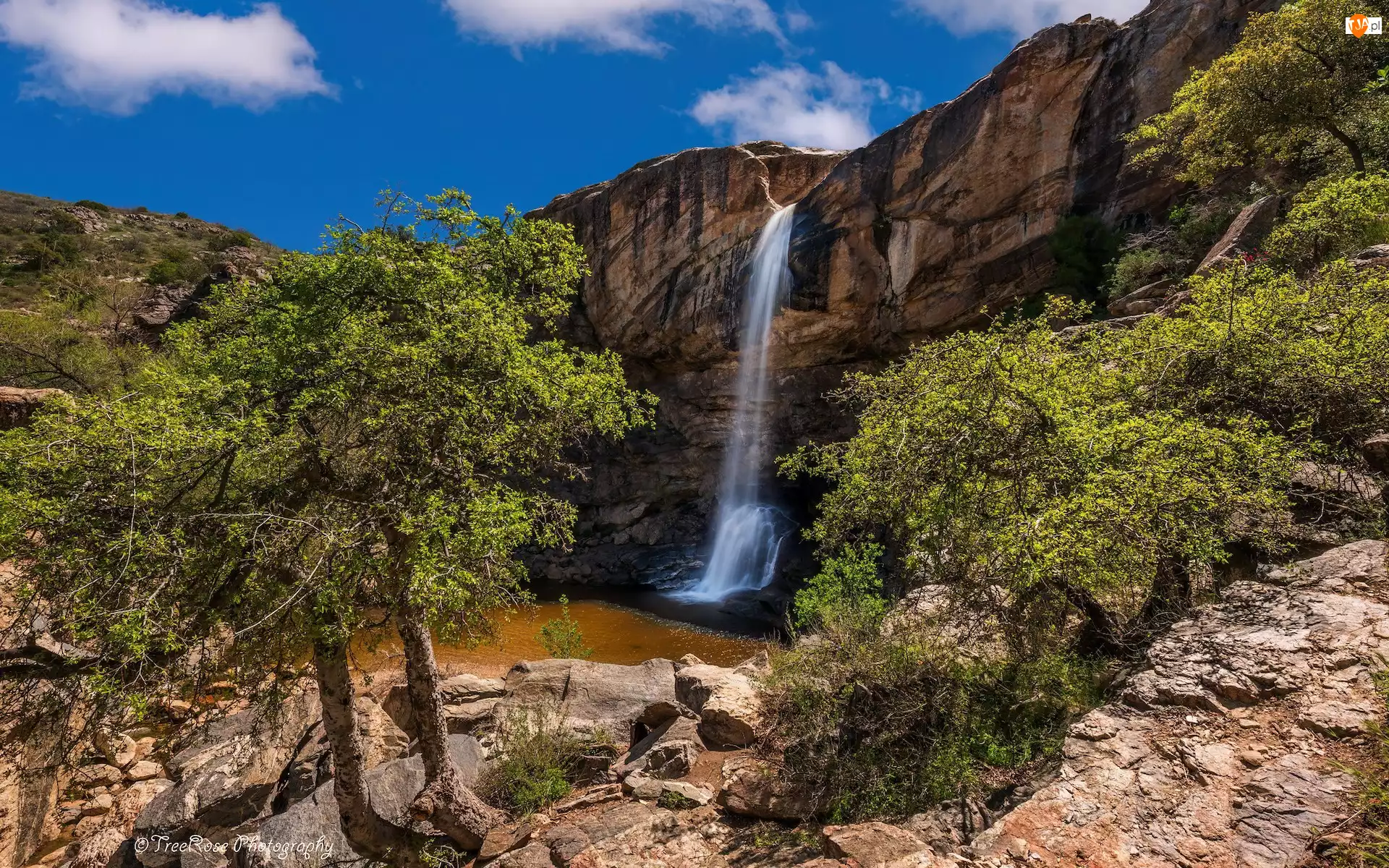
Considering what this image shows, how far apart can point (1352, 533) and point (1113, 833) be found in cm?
447

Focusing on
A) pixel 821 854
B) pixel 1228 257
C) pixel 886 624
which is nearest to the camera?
pixel 821 854

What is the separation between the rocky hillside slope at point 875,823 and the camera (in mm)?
3535

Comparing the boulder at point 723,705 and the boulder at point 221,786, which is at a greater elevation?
the boulder at point 723,705

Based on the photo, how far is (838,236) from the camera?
21.9 metres

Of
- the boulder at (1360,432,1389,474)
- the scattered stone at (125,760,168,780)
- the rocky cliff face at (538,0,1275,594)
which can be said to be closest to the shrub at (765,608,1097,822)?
the boulder at (1360,432,1389,474)

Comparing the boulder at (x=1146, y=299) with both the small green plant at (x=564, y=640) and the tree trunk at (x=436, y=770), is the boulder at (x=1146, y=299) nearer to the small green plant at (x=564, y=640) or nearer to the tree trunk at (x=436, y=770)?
the small green plant at (x=564, y=640)

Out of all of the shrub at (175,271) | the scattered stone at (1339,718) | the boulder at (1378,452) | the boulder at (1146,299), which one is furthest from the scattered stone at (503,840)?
the shrub at (175,271)

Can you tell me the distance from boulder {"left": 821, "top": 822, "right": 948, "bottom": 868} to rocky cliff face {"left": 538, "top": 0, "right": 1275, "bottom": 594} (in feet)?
61.4

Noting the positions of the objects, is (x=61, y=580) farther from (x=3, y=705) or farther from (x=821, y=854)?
(x=821, y=854)

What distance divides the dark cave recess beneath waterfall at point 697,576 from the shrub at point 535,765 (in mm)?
12177

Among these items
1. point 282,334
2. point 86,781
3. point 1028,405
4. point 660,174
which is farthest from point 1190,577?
point 660,174

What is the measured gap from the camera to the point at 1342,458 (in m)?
5.69

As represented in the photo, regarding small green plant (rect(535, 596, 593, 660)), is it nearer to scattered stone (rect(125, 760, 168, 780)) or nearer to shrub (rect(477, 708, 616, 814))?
shrub (rect(477, 708, 616, 814))

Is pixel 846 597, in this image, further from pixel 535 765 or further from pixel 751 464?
pixel 751 464
